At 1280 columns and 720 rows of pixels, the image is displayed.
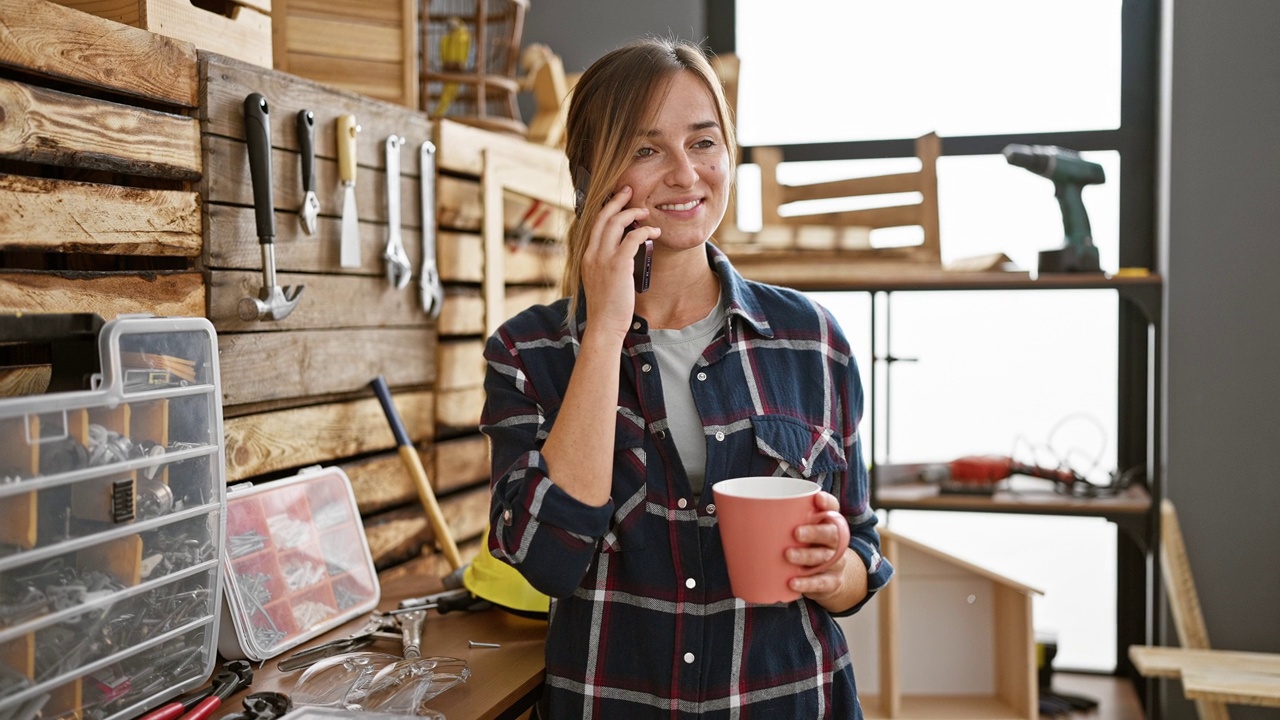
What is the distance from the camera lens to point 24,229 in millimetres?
1111

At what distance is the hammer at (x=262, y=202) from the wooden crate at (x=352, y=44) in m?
0.40

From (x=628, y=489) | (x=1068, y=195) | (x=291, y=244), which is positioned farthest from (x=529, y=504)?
(x=1068, y=195)

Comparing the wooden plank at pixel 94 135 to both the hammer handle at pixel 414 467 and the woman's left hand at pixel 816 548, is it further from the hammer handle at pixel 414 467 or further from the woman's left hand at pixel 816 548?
the woman's left hand at pixel 816 548

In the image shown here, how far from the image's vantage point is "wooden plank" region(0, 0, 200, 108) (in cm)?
109

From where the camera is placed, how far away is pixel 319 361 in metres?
1.64

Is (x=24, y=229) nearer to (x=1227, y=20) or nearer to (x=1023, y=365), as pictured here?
(x=1023, y=365)

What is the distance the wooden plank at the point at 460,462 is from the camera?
2.00 metres

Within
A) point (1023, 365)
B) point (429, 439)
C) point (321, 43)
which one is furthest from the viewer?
point (1023, 365)

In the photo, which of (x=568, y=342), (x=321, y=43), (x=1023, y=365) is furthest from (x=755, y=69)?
(x=568, y=342)

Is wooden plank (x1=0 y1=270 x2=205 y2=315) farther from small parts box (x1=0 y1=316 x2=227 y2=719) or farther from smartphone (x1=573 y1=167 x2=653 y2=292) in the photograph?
smartphone (x1=573 y1=167 x2=653 y2=292)

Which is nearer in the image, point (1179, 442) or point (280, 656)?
point (280, 656)

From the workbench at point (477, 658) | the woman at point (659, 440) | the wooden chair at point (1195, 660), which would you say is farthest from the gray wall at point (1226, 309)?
the workbench at point (477, 658)

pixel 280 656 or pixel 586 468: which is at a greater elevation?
pixel 586 468

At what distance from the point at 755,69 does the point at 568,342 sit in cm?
179
